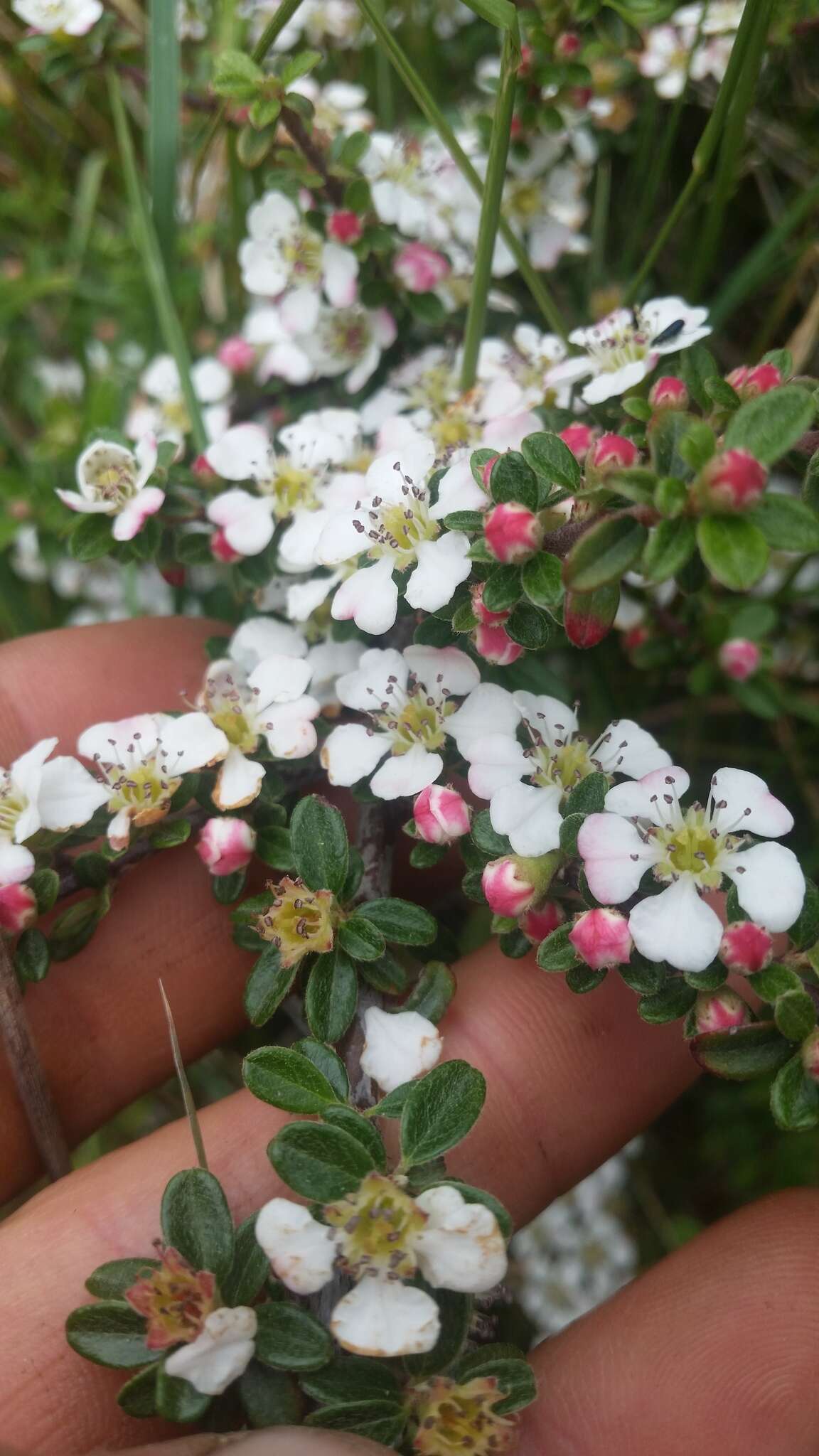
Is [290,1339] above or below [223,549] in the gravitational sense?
below

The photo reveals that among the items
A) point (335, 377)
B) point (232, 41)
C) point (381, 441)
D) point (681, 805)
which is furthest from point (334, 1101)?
point (232, 41)

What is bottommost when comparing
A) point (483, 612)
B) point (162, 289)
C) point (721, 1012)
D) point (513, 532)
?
point (721, 1012)

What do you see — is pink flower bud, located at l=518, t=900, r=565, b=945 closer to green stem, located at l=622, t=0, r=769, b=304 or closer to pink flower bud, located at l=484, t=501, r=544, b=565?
pink flower bud, located at l=484, t=501, r=544, b=565

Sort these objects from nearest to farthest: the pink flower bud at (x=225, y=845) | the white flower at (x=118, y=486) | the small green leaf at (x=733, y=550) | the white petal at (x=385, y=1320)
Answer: the small green leaf at (x=733, y=550)
the white petal at (x=385, y=1320)
the pink flower bud at (x=225, y=845)
the white flower at (x=118, y=486)

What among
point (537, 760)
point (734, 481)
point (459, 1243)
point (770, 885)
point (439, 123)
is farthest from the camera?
point (439, 123)

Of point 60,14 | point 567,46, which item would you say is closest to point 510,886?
point 567,46

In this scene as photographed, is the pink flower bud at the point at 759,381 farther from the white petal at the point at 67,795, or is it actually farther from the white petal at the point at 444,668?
the white petal at the point at 67,795

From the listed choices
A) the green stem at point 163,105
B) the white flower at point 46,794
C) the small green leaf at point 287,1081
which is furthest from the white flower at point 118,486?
the small green leaf at point 287,1081

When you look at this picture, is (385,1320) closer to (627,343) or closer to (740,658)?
(740,658)
